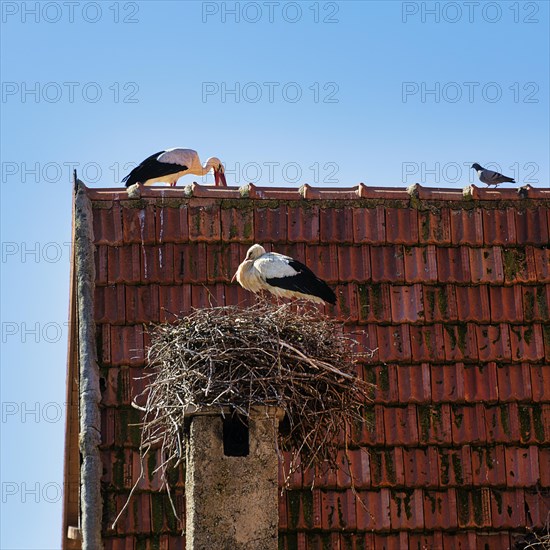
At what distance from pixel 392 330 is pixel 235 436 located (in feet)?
7.49

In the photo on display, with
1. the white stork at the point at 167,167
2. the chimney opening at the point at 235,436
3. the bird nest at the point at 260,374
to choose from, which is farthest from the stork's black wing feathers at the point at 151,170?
the chimney opening at the point at 235,436

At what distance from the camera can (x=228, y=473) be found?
33.4 feet

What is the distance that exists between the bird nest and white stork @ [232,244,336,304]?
0.88 metres

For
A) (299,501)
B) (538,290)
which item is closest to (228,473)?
(299,501)

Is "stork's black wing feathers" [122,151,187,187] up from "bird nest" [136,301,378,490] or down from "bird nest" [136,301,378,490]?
up

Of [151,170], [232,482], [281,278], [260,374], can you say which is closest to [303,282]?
[281,278]

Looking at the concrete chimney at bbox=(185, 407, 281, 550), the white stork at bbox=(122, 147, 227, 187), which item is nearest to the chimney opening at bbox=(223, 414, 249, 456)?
the concrete chimney at bbox=(185, 407, 281, 550)

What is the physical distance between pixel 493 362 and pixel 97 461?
114 inches

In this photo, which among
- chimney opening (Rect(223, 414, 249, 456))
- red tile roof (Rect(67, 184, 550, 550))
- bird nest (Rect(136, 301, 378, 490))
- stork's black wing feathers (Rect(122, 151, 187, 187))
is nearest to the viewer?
bird nest (Rect(136, 301, 378, 490))

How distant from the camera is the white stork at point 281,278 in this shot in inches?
463

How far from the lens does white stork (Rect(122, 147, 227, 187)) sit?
1470cm

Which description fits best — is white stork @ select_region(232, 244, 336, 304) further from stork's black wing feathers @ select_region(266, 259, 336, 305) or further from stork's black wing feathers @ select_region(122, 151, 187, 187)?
stork's black wing feathers @ select_region(122, 151, 187, 187)

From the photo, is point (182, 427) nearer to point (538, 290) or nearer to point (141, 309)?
Result: point (141, 309)

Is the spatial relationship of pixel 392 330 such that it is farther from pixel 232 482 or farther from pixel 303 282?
pixel 232 482
